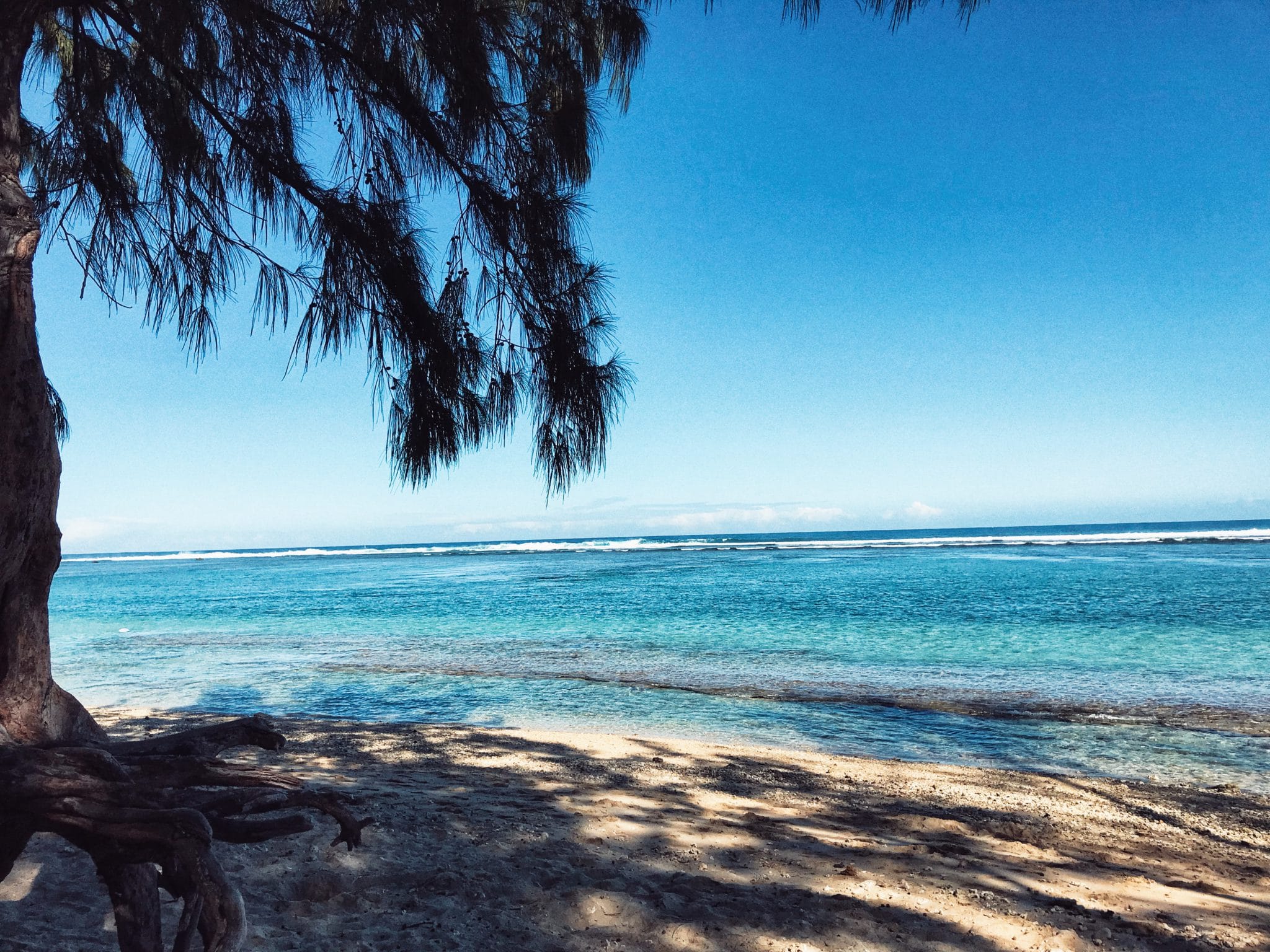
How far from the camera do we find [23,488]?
65.3 inches

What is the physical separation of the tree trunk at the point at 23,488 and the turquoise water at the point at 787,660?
17.7 feet

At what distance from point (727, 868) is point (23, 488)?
8.82 feet

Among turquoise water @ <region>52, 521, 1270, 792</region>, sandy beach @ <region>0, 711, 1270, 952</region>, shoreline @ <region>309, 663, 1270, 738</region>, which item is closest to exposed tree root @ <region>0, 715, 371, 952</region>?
sandy beach @ <region>0, 711, 1270, 952</region>

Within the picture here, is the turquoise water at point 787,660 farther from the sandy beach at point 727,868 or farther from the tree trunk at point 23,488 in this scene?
the tree trunk at point 23,488

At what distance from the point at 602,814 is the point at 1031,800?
8.73 feet

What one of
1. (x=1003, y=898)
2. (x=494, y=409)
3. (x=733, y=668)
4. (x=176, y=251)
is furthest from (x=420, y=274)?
(x=733, y=668)

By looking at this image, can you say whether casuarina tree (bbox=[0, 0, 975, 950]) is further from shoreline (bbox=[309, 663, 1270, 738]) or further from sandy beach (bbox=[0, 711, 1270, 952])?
shoreline (bbox=[309, 663, 1270, 738])

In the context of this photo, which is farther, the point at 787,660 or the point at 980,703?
the point at 787,660

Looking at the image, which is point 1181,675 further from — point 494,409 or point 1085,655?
point 494,409

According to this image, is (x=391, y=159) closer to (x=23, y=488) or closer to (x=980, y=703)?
(x=23, y=488)

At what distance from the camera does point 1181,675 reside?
841cm

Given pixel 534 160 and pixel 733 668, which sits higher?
pixel 534 160

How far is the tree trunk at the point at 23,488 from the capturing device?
5.38 feet

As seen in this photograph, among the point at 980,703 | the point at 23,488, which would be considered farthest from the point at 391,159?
the point at 980,703
